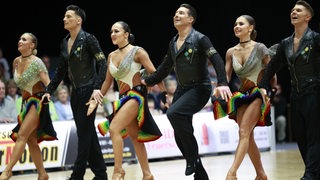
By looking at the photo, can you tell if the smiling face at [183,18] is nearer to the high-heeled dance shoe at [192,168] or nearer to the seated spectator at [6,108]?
the high-heeled dance shoe at [192,168]

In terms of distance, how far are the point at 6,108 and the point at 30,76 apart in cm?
255

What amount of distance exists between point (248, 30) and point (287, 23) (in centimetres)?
724

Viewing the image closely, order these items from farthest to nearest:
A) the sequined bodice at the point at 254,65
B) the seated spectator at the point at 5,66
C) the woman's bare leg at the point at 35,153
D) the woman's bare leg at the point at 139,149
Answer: the seated spectator at the point at 5,66, the woman's bare leg at the point at 35,153, the woman's bare leg at the point at 139,149, the sequined bodice at the point at 254,65

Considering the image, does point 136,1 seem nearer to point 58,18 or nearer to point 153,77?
point 58,18

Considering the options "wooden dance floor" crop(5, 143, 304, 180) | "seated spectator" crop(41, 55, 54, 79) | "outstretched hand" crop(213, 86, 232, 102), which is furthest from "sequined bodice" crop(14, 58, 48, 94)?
"seated spectator" crop(41, 55, 54, 79)

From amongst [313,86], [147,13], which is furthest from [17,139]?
[147,13]

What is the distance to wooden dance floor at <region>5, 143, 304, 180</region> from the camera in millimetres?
7978

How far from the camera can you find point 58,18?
13.2m

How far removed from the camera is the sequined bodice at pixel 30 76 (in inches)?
292

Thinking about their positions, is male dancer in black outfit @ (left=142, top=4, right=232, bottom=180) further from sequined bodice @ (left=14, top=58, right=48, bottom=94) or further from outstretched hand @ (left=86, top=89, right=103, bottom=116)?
sequined bodice @ (left=14, top=58, right=48, bottom=94)

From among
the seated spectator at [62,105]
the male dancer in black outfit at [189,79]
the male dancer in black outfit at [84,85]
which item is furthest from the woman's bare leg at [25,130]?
the seated spectator at [62,105]

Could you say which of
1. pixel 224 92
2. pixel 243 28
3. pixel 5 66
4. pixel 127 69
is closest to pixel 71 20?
pixel 127 69

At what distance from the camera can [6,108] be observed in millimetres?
9742

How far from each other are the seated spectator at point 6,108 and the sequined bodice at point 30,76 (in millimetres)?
2202
